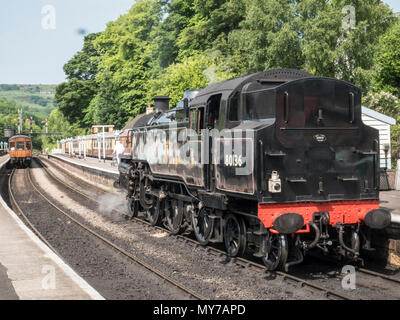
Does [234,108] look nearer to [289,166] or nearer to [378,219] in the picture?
[289,166]

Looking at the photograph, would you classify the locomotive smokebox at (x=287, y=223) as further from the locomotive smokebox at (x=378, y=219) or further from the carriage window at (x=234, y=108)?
the carriage window at (x=234, y=108)

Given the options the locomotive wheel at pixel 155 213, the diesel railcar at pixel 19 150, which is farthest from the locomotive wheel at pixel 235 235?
the diesel railcar at pixel 19 150

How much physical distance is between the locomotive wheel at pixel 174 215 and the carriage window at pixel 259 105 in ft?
14.7

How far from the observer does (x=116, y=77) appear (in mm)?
56344

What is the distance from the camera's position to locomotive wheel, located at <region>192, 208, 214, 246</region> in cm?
1173

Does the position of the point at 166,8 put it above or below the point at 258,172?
above

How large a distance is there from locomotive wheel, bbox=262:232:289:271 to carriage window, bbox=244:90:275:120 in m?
2.22

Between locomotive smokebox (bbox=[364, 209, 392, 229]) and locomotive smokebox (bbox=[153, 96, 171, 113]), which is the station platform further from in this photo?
locomotive smokebox (bbox=[153, 96, 171, 113])

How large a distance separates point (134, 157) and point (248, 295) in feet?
31.4

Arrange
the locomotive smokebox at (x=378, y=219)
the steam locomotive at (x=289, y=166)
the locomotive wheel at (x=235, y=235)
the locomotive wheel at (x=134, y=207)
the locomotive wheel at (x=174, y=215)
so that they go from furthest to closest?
the locomotive wheel at (x=134, y=207), the locomotive wheel at (x=174, y=215), the locomotive wheel at (x=235, y=235), the locomotive smokebox at (x=378, y=219), the steam locomotive at (x=289, y=166)

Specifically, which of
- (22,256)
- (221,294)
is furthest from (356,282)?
(22,256)

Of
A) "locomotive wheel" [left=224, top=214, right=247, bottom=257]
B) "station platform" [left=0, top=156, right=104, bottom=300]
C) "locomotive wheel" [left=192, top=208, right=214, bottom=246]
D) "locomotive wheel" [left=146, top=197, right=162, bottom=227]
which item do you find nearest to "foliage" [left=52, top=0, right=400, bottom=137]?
"locomotive wheel" [left=146, top=197, right=162, bottom=227]

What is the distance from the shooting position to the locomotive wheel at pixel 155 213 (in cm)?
1536
